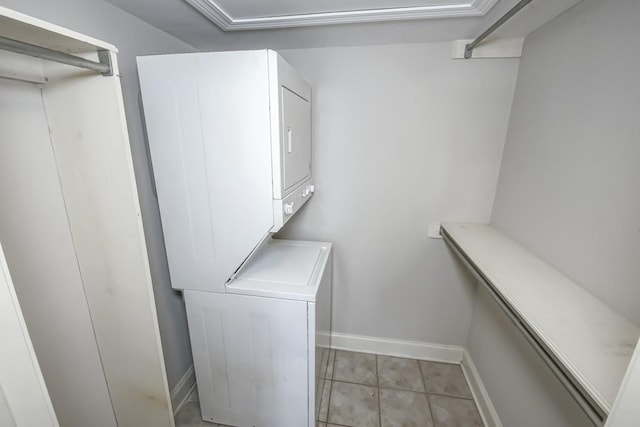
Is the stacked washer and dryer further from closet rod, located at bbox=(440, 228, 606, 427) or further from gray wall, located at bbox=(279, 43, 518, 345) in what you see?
closet rod, located at bbox=(440, 228, 606, 427)

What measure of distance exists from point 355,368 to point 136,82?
215 centimetres

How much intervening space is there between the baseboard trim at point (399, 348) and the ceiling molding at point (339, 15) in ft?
6.70

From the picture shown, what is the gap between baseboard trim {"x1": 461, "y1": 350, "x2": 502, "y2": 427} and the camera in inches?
60.1

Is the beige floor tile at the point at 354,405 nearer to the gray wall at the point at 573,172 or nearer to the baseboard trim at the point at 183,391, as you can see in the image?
the gray wall at the point at 573,172

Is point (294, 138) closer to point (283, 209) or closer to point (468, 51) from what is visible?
point (283, 209)

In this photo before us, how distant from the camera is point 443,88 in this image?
161 cm

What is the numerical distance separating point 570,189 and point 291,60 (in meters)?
1.58

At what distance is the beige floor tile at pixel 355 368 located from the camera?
1874 mm

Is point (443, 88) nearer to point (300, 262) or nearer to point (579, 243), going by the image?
point (579, 243)

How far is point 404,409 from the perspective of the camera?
5.46 ft

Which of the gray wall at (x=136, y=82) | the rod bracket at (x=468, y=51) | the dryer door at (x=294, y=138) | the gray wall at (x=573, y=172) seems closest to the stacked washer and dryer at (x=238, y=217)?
the dryer door at (x=294, y=138)

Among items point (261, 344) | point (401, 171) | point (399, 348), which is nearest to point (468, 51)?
point (401, 171)

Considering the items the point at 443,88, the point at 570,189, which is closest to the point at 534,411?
the point at 570,189

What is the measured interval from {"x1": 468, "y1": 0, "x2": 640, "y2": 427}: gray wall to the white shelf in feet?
0.22
